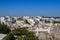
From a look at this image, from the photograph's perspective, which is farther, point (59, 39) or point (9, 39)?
point (9, 39)

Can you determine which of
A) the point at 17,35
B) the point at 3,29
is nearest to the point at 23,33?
the point at 17,35

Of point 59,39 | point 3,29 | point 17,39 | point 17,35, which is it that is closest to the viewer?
point 59,39

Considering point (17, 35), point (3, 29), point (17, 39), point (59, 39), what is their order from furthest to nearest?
point (3, 29), point (17, 35), point (17, 39), point (59, 39)

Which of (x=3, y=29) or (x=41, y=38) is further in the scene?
(x=3, y=29)

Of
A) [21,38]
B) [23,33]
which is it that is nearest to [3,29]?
[23,33]

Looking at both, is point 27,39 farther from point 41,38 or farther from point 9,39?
point 9,39

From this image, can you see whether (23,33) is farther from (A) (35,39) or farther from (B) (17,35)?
(A) (35,39)

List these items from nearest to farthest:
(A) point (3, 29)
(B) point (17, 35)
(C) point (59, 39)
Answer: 1. (C) point (59, 39)
2. (B) point (17, 35)
3. (A) point (3, 29)

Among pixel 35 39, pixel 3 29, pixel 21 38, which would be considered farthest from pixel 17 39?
pixel 3 29
